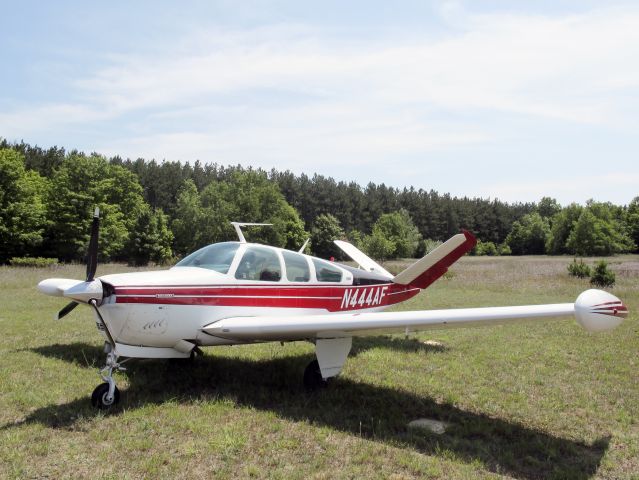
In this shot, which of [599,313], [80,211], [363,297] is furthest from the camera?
[80,211]

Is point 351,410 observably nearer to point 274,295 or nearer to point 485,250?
point 274,295

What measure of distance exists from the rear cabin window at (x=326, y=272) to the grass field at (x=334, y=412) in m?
1.53

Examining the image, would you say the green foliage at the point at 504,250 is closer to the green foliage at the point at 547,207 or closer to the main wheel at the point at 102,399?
the green foliage at the point at 547,207

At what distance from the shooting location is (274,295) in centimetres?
732

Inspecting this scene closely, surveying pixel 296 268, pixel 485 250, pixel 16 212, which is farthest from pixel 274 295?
pixel 485 250

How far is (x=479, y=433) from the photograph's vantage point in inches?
217

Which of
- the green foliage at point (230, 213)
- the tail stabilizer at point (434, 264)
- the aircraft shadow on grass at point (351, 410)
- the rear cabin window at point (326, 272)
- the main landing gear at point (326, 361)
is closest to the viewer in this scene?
the aircraft shadow on grass at point (351, 410)

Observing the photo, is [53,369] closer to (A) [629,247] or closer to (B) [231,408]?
(B) [231,408]

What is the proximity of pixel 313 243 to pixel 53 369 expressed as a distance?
7276cm

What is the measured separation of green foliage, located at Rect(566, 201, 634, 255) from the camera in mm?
83625

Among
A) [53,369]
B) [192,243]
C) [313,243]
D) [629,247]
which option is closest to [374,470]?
[53,369]

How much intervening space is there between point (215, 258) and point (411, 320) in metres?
3.14

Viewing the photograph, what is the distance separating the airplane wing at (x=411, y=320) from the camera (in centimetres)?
448

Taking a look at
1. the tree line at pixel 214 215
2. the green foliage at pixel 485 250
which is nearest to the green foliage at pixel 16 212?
the tree line at pixel 214 215
